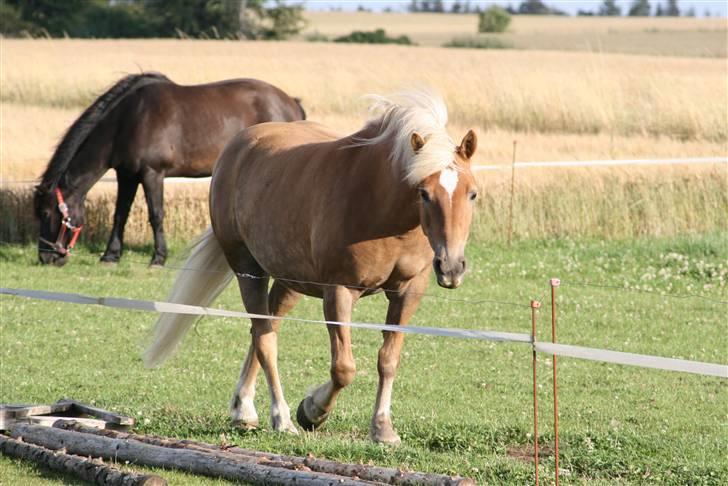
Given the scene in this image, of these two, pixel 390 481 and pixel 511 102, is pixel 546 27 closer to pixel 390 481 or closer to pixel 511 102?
pixel 511 102

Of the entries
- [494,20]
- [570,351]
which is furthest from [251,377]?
[494,20]

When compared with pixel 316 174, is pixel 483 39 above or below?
below

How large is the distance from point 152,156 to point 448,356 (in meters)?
6.73

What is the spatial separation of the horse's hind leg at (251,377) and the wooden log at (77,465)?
1.52m

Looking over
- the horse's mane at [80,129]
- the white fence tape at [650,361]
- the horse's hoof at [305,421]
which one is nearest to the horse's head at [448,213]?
the white fence tape at [650,361]

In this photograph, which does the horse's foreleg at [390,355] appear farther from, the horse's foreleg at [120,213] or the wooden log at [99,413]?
the horse's foreleg at [120,213]

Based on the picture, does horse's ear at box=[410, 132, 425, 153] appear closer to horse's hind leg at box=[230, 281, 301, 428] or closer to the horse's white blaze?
the horse's white blaze

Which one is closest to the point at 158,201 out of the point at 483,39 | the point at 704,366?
the point at 704,366

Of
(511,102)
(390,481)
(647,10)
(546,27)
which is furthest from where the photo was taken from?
(647,10)

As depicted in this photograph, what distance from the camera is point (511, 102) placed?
2762cm

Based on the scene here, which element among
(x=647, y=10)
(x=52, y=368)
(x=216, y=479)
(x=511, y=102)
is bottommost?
(x=647, y=10)

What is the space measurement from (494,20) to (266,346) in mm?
86199

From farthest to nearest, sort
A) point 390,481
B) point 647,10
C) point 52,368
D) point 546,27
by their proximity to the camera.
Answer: point 647,10 → point 546,27 → point 52,368 → point 390,481

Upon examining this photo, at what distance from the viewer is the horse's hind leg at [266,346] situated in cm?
793
